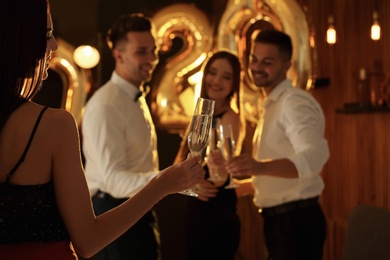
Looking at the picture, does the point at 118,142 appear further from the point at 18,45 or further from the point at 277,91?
the point at 18,45

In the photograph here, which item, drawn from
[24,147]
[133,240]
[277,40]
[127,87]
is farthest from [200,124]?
[277,40]

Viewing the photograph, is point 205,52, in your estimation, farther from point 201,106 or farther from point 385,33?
point 201,106

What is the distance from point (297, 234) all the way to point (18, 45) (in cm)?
210

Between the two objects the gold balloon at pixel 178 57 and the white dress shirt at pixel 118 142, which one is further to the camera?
the gold balloon at pixel 178 57

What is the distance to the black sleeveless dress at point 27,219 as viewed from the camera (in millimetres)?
1602

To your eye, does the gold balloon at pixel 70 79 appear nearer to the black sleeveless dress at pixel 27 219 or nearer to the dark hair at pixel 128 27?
the dark hair at pixel 128 27

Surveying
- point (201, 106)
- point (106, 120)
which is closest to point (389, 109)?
point (106, 120)

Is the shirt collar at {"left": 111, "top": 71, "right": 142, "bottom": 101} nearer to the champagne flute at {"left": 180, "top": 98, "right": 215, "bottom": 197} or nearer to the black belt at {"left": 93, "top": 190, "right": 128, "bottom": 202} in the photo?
the black belt at {"left": 93, "top": 190, "right": 128, "bottom": 202}

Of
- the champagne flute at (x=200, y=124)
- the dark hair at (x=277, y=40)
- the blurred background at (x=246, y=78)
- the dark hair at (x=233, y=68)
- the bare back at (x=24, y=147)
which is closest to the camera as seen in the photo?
the bare back at (x=24, y=147)

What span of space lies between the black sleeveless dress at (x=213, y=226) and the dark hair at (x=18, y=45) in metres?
2.17

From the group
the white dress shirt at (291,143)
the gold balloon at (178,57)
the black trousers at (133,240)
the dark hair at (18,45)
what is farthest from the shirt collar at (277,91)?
the dark hair at (18,45)

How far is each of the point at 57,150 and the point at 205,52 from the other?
3.08 m

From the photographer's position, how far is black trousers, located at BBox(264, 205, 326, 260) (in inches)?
132

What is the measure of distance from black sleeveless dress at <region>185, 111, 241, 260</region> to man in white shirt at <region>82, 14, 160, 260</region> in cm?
46
